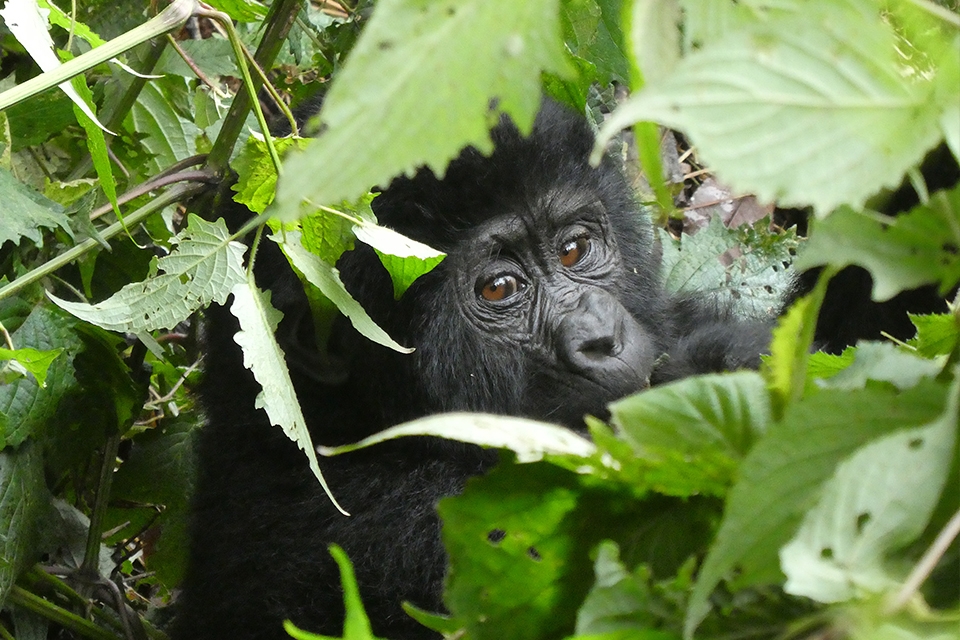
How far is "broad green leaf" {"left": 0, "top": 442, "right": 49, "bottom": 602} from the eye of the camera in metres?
1.95

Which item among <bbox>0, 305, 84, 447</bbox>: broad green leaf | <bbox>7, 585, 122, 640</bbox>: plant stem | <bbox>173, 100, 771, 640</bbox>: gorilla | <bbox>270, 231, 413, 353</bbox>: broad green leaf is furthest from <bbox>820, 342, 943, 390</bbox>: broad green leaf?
<bbox>7, 585, 122, 640</bbox>: plant stem

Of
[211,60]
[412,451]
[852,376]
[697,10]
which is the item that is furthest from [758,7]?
[211,60]

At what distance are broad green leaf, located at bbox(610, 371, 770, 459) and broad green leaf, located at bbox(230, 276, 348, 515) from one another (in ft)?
2.51

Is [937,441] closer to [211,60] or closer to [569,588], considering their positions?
[569,588]

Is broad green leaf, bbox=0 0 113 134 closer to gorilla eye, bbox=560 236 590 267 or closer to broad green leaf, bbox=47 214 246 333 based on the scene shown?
broad green leaf, bbox=47 214 246 333

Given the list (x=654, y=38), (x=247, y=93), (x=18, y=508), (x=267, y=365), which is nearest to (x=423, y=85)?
(x=654, y=38)

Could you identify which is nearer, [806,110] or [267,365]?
[806,110]

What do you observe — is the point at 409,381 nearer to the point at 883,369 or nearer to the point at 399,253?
the point at 399,253

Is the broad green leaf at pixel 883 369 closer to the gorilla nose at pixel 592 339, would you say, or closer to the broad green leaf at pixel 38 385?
the gorilla nose at pixel 592 339

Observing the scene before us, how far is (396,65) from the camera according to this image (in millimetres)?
613

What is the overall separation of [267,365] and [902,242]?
1.02 meters

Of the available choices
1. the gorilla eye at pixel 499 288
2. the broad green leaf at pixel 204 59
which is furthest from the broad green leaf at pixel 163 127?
the gorilla eye at pixel 499 288

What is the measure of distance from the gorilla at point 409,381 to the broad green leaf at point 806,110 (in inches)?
57.4

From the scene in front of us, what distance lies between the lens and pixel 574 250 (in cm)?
229
